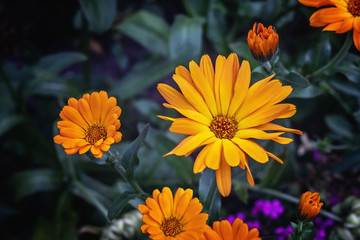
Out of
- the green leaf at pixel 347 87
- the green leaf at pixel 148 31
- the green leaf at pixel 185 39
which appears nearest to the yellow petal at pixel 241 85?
the green leaf at pixel 347 87

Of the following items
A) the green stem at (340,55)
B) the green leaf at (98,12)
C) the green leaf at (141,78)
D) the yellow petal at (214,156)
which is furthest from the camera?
the green leaf at (141,78)

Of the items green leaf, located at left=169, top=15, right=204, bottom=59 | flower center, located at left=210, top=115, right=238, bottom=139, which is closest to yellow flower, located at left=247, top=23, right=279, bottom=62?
flower center, located at left=210, top=115, right=238, bottom=139

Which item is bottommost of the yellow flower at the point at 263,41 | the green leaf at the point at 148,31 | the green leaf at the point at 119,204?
the green leaf at the point at 119,204

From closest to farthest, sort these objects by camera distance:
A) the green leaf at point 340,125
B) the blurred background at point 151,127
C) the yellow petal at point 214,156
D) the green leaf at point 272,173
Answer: the yellow petal at point 214,156, the green leaf at point 272,173, the blurred background at point 151,127, the green leaf at point 340,125

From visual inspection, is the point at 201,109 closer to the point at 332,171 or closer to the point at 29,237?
the point at 332,171

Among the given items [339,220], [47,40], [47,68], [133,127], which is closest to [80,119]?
[339,220]

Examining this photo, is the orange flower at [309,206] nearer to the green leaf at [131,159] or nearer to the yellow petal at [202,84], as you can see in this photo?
the yellow petal at [202,84]

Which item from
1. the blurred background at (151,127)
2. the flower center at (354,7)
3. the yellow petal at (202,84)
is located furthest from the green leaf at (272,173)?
the flower center at (354,7)

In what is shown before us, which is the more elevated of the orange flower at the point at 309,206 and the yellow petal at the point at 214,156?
the yellow petal at the point at 214,156

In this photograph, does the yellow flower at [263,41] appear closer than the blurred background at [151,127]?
Yes
